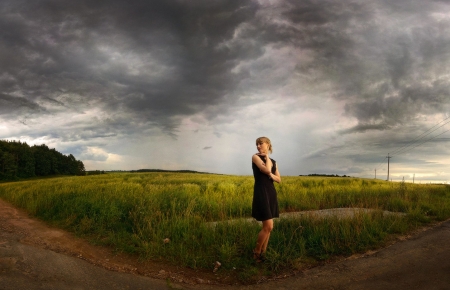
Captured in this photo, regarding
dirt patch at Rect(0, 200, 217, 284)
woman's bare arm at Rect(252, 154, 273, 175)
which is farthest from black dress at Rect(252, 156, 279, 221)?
dirt patch at Rect(0, 200, 217, 284)

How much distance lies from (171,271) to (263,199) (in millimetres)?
2593

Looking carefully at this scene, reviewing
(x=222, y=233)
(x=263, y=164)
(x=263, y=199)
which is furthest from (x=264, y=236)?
(x=222, y=233)

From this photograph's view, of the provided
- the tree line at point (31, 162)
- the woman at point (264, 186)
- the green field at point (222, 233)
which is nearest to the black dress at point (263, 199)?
the woman at point (264, 186)

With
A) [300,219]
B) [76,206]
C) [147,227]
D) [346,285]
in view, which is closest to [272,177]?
[346,285]

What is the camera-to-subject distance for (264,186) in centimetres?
627

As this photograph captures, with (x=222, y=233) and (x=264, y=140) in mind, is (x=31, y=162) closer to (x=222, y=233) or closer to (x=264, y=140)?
(x=222, y=233)

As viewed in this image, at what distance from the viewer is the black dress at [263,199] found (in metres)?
6.15

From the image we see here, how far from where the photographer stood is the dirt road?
5.72m

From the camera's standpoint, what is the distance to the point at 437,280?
568 cm

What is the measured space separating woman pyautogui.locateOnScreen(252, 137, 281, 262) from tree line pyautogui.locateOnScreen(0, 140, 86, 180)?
263 feet

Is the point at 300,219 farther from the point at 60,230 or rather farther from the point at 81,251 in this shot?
the point at 60,230

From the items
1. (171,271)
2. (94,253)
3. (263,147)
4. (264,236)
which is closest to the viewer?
(263,147)

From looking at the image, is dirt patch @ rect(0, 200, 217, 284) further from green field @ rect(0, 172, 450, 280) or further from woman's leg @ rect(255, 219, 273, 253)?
woman's leg @ rect(255, 219, 273, 253)

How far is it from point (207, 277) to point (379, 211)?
21.1 ft
